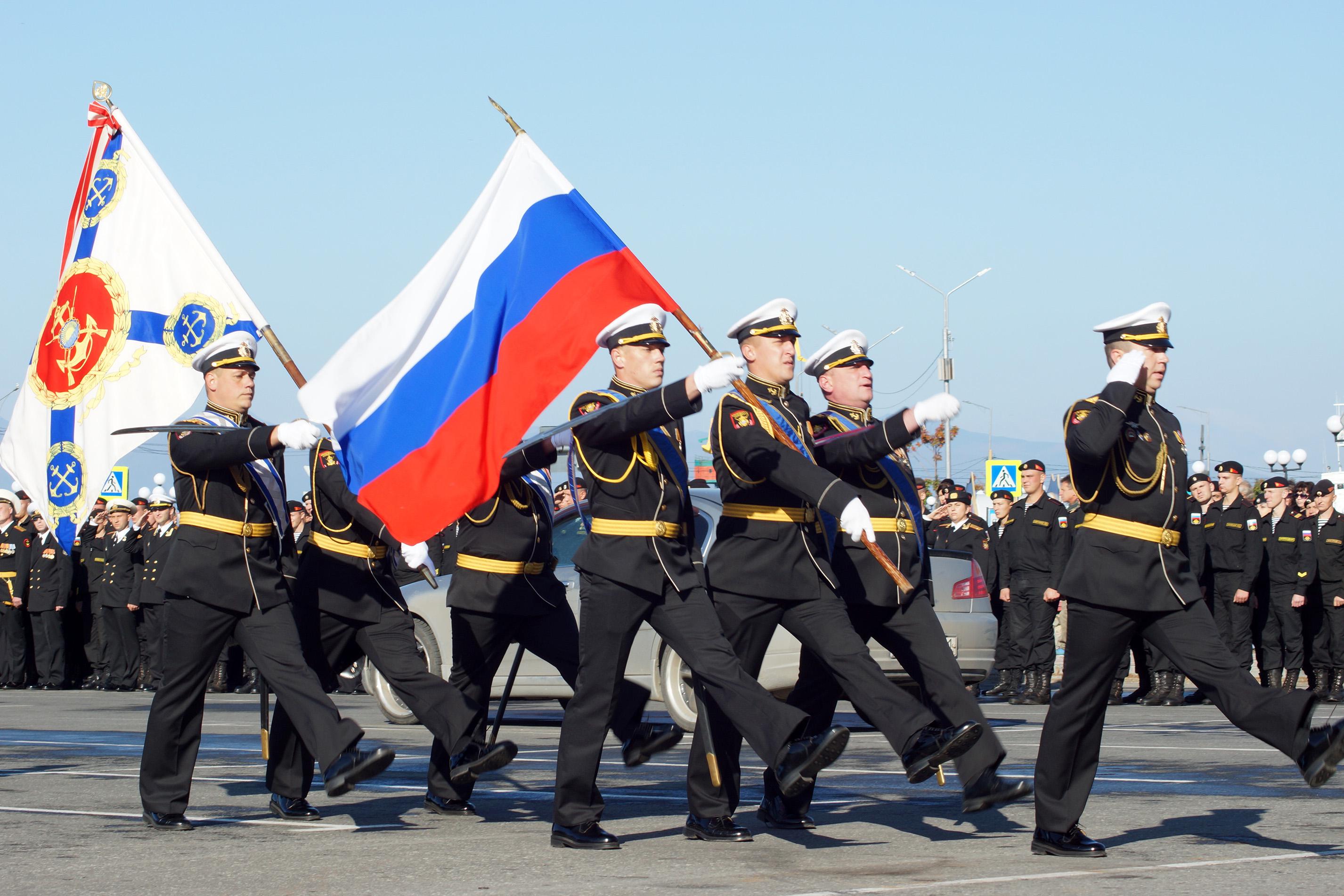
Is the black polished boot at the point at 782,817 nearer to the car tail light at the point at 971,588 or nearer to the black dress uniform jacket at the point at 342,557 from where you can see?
the black dress uniform jacket at the point at 342,557

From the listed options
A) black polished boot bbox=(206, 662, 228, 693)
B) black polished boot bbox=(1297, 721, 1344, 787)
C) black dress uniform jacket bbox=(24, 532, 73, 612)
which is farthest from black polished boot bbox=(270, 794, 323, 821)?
black dress uniform jacket bbox=(24, 532, 73, 612)

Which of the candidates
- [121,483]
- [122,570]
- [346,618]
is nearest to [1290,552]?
[346,618]

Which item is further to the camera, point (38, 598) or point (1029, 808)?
point (38, 598)

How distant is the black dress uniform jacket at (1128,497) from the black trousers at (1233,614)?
9.41m

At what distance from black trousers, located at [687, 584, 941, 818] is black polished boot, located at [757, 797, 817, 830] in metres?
0.21

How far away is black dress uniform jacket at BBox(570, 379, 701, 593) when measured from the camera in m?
6.79

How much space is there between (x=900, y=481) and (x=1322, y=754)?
2.23m

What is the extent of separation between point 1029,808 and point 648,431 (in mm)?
2457

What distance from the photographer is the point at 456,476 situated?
7.52m

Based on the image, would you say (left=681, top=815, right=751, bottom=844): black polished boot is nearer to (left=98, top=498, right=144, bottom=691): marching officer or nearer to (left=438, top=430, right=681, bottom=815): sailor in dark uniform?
(left=438, top=430, right=681, bottom=815): sailor in dark uniform

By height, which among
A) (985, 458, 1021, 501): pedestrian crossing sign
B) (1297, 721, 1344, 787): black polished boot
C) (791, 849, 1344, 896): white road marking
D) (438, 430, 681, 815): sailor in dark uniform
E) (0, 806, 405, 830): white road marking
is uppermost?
(985, 458, 1021, 501): pedestrian crossing sign

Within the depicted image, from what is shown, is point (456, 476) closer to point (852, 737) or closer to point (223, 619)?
point (223, 619)

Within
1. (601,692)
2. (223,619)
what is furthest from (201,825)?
(601,692)

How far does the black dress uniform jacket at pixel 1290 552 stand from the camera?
15.6 m
